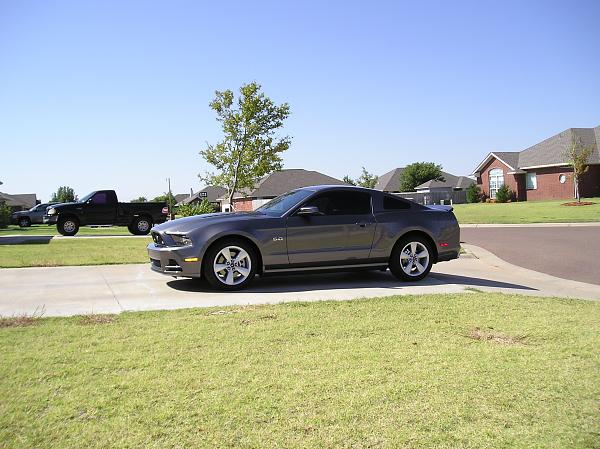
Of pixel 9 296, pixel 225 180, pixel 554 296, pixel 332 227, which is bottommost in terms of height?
pixel 554 296

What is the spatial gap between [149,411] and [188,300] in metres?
3.85

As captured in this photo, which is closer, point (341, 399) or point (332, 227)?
point (341, 399)

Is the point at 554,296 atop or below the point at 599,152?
below

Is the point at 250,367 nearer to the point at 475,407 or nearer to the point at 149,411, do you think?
the point at 149,411

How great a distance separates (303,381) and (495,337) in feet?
7.12

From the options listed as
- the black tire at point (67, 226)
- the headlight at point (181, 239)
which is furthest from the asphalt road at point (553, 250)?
the black tire at point (67, 226)

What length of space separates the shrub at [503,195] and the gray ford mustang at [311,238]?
156 feet

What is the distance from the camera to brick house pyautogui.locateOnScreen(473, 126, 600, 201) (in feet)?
157

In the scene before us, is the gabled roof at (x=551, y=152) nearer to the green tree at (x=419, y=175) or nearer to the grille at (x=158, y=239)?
the green tree at (x=419, y=175)

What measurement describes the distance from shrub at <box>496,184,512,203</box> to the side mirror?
49.4 m

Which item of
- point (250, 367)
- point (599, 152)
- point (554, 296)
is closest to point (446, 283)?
point (554, 296)

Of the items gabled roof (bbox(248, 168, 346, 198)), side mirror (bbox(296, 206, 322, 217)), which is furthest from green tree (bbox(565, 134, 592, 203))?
side mirror (bbox(296, 206, 322, 217))

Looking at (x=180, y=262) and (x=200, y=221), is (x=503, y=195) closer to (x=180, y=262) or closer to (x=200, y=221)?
(x=200, y=221)

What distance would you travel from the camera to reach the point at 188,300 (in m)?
7.20
